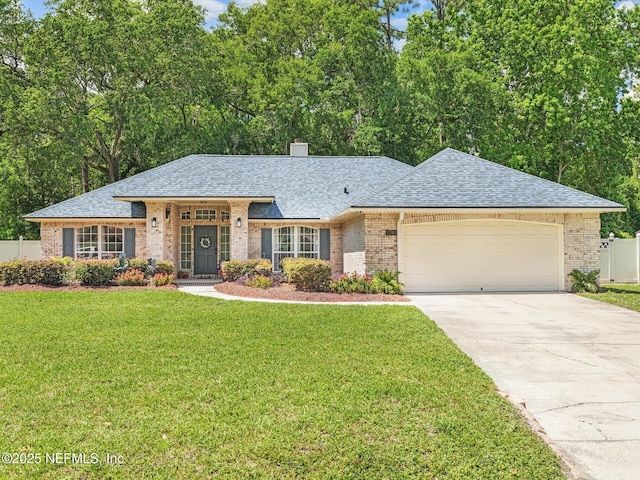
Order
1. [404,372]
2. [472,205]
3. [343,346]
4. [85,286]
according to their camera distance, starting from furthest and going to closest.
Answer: [85,286] → [472,205] → [343,346] → [404,372]

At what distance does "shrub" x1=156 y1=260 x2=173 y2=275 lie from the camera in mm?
16719

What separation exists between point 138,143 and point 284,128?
887 cm

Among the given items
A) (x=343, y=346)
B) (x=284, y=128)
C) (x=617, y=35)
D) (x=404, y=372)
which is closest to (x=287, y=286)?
(x=343, y=346)

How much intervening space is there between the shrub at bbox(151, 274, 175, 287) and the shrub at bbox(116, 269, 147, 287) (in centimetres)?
34

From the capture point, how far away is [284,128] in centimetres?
2908

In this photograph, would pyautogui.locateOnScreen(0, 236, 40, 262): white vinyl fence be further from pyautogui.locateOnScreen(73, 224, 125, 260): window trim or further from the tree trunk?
the tree trunk

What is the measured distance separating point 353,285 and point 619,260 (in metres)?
11.8

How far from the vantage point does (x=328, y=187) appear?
20.7m

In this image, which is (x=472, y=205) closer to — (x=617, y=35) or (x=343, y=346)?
(x=343, y=346)

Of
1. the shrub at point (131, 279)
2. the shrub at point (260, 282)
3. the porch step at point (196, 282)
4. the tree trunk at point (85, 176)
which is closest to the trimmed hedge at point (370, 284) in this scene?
the shrub at point (260, 282)

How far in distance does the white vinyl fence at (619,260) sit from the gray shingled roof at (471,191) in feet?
15.5

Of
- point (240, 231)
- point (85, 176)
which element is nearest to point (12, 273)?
point (240, 231)

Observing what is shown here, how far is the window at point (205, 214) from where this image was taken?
19.5 meters

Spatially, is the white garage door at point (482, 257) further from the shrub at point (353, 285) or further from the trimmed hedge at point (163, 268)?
the trimmed hedge at point (163, 268)
